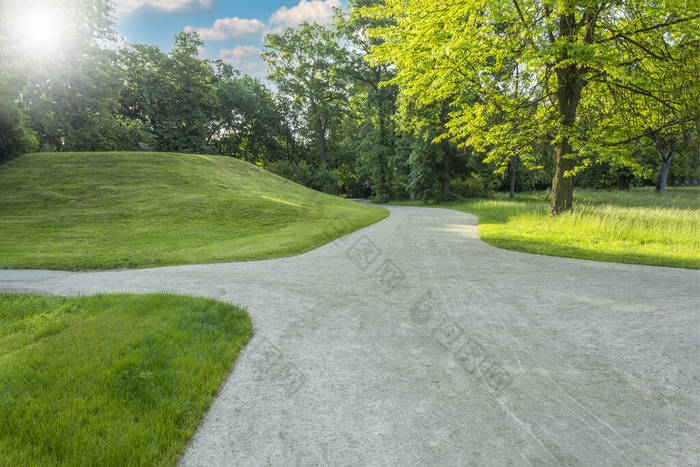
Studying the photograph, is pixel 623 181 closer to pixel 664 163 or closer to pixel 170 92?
pixel 664 163

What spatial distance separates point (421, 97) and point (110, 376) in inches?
496

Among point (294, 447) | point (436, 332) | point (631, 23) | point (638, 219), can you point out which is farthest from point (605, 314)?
point (631, 23)

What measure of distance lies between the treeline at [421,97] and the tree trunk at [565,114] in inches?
2.2

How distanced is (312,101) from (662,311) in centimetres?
4395

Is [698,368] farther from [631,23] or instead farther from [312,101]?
[312,101]

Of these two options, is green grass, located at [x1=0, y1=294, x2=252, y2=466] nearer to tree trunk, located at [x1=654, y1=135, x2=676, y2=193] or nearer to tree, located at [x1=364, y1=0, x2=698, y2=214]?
tree, located at [x1=364, y1=0, x2=698, y2=214]

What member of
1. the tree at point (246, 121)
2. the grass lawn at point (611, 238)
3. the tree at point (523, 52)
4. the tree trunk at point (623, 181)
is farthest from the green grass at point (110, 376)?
the tree trunk at point (623, 181)

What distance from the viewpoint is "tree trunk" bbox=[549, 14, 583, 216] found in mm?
11773

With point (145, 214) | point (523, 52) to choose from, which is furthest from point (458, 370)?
point (145, 214)

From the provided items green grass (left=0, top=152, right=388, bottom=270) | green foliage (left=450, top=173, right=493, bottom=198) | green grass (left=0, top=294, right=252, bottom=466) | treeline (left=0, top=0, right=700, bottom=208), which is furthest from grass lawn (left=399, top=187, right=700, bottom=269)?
green foliage (left=450, top=173, right=493, bottom=198)

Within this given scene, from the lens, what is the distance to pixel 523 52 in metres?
9.76

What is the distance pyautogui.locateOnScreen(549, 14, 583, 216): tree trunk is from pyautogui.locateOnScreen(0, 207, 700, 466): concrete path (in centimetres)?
712

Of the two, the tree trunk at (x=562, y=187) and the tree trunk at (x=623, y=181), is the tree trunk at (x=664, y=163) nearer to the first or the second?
the tree trunk at (x=623, y=181)

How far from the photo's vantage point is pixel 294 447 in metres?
2.27
